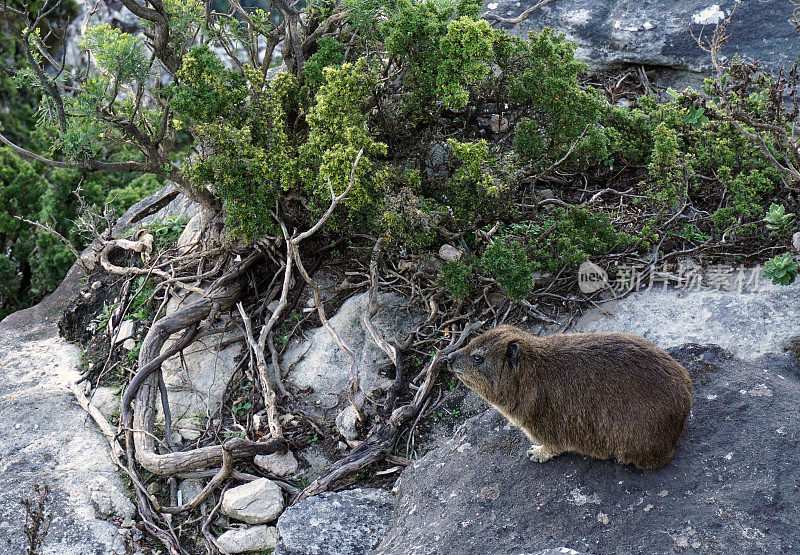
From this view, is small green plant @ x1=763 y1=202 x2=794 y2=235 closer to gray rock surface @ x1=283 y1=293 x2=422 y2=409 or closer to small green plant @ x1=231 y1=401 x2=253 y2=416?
gray rock surface @ x1=283 y1=293 x2=422 y2=409

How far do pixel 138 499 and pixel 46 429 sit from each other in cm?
130

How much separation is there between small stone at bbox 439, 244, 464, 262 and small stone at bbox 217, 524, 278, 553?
236cm

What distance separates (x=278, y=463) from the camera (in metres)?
4.90

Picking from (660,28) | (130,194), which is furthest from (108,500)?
(660,28)

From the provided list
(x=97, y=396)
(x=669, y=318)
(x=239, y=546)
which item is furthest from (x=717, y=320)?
(x=97, y=396)

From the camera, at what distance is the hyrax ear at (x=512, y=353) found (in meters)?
3.56

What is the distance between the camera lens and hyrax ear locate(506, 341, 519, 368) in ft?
11.7

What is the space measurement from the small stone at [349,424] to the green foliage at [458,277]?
1.14 meters

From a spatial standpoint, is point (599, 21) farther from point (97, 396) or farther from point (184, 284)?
point (97, 396)

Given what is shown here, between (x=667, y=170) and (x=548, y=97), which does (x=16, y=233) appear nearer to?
(x=548, y=97)

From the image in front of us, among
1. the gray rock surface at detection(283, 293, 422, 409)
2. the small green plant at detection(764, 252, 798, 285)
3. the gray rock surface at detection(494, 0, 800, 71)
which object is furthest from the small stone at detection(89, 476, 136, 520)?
the gray rock surface at detection(494, 0, 800, 71)

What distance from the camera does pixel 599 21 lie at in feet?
26.0

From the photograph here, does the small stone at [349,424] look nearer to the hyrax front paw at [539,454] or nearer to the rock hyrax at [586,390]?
the rock hyrax at [586,390]

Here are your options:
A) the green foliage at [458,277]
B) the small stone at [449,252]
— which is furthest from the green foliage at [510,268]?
the small stone at [449,252]
